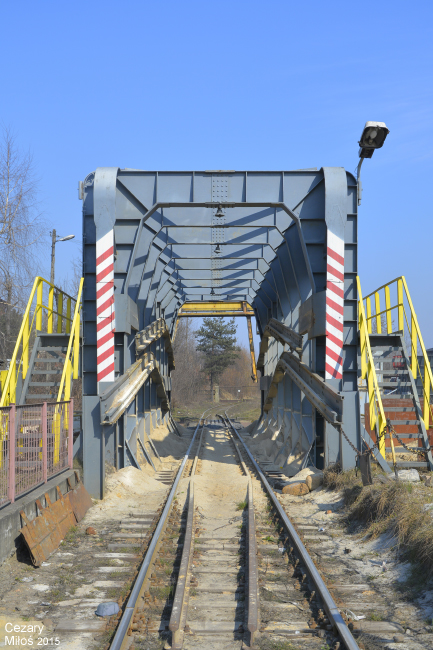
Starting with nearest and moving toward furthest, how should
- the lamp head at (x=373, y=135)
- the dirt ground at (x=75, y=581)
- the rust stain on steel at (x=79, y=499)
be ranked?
the dirt ground at (x=75, y=581)
the rust stain on steel at (x=79, y=499)
the lamp head at (x=373, y=135)

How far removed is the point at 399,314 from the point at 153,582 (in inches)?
357

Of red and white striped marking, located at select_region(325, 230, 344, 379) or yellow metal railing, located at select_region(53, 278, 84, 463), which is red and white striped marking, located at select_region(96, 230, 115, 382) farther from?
red and white striped marking, located at select_region(325, 230, 344, 379)

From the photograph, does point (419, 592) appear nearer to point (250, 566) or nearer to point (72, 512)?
point (250, 566)

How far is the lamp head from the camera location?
35.7ft

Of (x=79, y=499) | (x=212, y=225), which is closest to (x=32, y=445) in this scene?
(x=79, y=499)

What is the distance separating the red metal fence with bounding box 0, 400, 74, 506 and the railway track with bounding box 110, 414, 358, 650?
1.85 metres

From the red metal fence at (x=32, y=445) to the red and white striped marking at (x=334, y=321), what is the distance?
17.4 ft

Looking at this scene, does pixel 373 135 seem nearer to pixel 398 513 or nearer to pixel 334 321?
pixel 334 321

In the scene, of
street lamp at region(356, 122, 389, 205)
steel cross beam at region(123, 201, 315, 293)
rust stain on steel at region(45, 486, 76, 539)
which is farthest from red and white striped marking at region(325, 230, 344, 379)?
rust stain on steel at region(45, 486, 76, 539)

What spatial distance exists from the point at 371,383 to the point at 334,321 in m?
1.57

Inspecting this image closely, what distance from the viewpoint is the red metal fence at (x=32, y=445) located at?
701 centimetres

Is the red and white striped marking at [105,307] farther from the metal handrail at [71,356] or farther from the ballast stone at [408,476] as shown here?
the ballast stone at [408,476]

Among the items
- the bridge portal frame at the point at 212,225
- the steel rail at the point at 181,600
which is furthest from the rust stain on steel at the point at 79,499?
the steel rail at the point at 181,600

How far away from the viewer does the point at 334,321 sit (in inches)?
473
